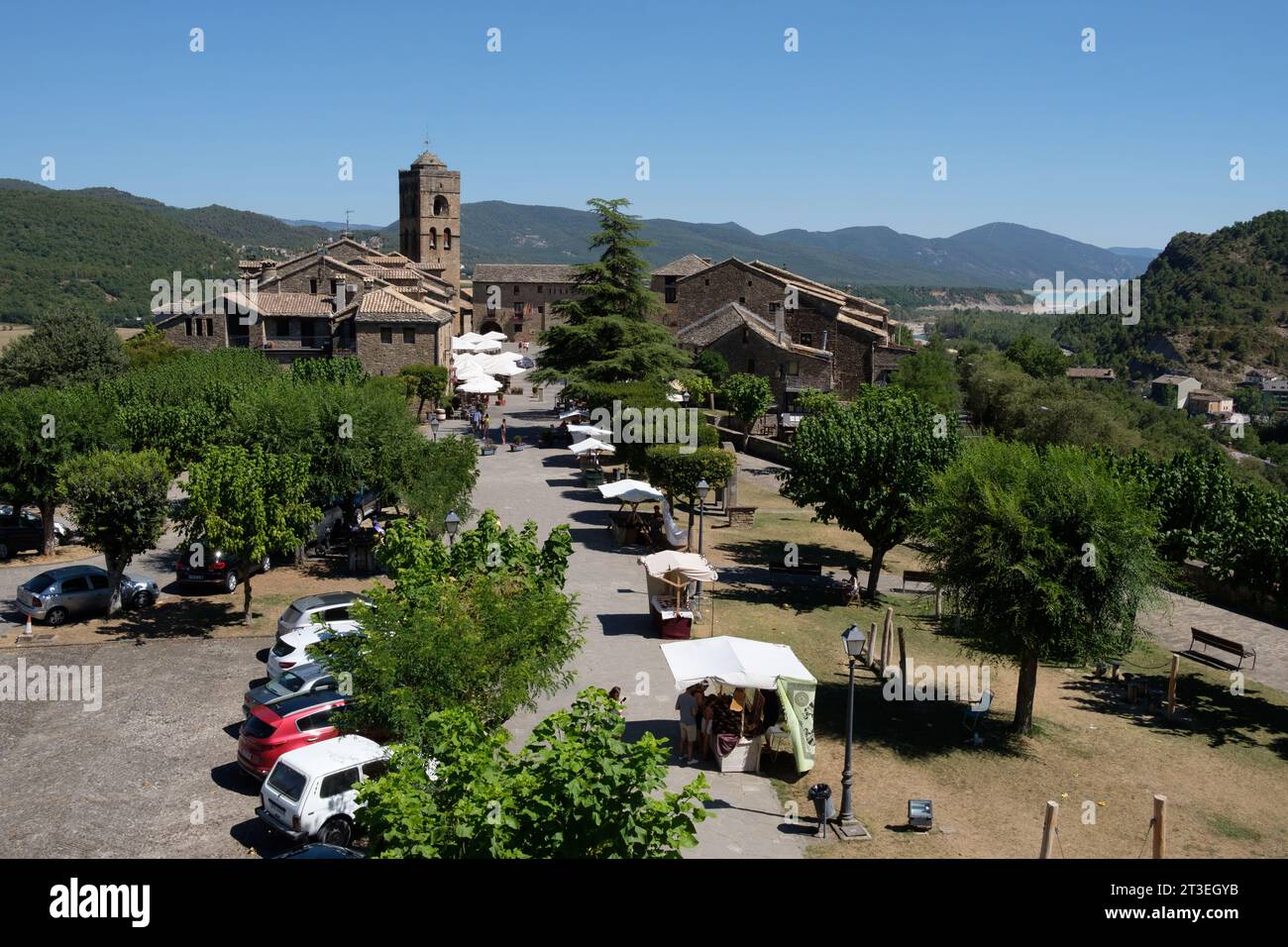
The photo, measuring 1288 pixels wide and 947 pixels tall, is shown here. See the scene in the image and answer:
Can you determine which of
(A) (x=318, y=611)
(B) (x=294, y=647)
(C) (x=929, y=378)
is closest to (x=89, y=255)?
(C) (x=929, y=378)

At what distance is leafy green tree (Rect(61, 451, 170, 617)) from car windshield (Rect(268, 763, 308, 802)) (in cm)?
1185

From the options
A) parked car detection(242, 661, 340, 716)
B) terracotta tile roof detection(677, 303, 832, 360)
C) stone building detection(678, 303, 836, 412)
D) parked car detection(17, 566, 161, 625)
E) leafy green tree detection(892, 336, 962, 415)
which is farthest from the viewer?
terracotta tile roof detection(677, 303, 832, 360)

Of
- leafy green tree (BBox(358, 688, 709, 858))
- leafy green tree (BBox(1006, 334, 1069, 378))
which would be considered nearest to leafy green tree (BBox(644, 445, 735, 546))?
leafy green tree (BBox(358, 688, 709, 858))

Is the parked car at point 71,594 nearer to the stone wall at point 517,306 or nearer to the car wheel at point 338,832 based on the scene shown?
the car wheel at point 338,832

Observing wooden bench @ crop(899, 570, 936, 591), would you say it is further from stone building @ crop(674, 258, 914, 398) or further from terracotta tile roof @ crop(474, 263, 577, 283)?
terracotta tile roof @ crop(474, 263, 577, 283)

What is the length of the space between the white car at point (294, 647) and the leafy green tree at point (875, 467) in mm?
12384

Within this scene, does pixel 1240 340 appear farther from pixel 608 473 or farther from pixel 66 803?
pixel 66 803

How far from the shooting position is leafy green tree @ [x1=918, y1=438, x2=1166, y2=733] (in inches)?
685

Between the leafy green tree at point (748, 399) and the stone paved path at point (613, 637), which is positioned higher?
the leafy green tree at point (748, 399)

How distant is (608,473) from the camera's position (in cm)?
4022

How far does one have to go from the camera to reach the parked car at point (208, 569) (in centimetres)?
2655

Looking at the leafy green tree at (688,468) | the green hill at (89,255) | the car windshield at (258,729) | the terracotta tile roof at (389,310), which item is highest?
the green hill at (89,255)

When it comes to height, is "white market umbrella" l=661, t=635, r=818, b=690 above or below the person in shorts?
above

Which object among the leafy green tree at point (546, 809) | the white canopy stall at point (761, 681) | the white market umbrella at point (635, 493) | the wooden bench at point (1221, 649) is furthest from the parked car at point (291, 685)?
the wooden bench at point (1221, 649)
